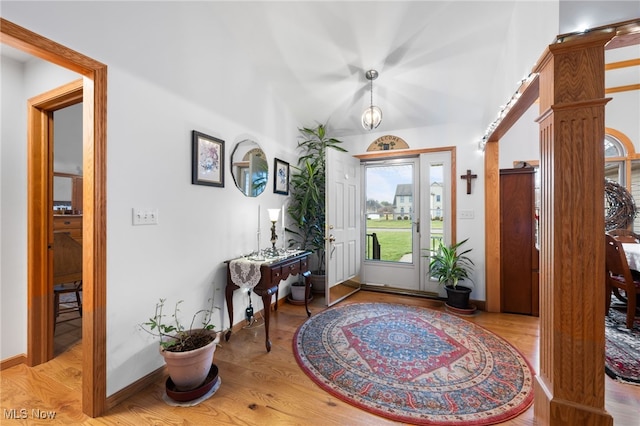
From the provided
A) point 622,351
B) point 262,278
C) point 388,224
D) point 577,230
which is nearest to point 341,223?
point 388,224

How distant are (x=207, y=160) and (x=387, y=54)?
6.83 feet

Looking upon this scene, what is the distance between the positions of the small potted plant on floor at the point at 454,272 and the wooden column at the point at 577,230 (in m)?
1.83

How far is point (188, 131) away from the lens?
2152mm

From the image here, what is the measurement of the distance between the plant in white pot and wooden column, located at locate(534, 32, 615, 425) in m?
1.97

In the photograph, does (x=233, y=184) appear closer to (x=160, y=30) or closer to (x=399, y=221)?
(x=160, y=30)

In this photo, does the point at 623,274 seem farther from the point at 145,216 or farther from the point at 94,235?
the point at 94,235

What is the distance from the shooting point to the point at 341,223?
3598 millimetres

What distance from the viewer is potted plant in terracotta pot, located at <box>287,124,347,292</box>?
3.51 m

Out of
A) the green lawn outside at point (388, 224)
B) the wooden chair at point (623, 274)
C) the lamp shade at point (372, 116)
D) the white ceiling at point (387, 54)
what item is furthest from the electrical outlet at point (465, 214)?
the lamp shade at point (372, 116)

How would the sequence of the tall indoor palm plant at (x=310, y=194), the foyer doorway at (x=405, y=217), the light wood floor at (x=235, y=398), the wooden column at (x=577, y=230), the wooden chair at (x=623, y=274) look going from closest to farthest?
the wooden column at (x=577, y=230) < the light wood floor at (x=235, y=398) < the wooden chair at (x=623, y=274) < the tall indoor palm plant at (x=310, y=194) < the foyer doorway at (x=405, y=217)

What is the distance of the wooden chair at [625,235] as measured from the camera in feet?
11.8

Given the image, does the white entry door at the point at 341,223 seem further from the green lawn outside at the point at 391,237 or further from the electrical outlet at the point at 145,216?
the electrical outlet at the point at 145,216

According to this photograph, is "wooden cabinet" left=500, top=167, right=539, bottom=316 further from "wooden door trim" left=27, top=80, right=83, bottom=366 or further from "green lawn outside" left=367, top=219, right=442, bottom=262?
"wooden door trim" left=27, top=80, right=83, bottom=366

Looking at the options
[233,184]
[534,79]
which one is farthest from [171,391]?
[534,79]
